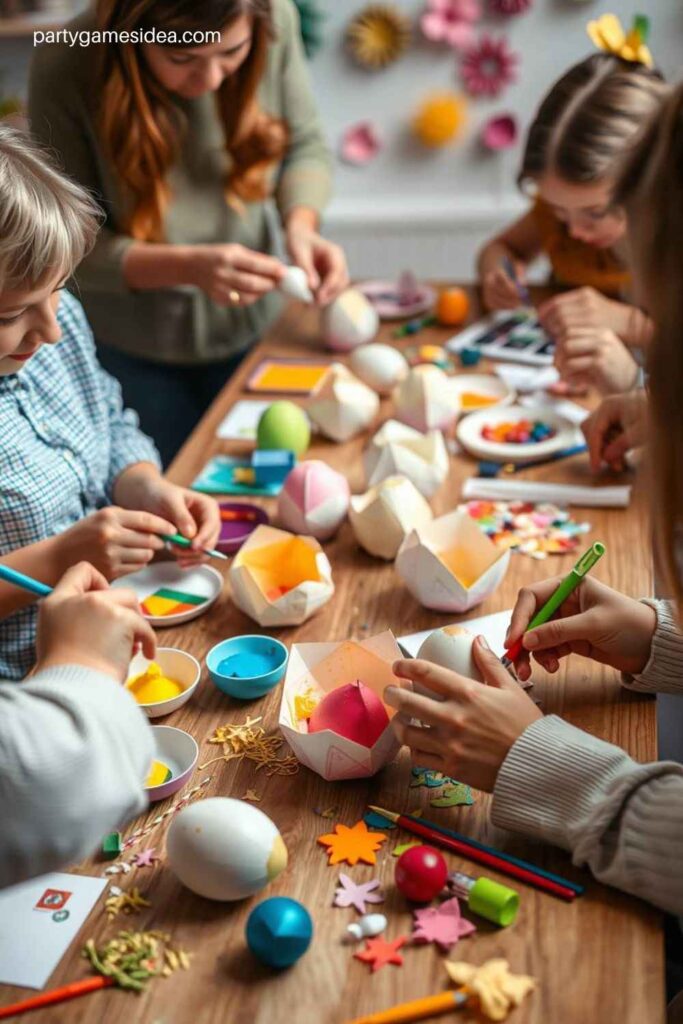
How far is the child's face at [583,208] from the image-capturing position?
1.64 m

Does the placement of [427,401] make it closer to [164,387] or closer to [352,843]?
[164,387]

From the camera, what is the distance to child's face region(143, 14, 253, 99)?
4.81 feet

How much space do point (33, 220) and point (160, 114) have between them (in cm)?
75

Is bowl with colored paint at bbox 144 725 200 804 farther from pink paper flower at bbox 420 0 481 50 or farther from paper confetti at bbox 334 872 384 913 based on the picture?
pink paper flower at bbox 420 0 481 50

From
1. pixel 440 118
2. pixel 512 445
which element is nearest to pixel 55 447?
pixel 512 445

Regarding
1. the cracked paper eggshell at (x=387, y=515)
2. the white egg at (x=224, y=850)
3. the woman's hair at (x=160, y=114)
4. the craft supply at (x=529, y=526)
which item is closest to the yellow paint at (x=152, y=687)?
the white egg at (x=224, y=850)

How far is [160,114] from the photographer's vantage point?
1610 millimetres

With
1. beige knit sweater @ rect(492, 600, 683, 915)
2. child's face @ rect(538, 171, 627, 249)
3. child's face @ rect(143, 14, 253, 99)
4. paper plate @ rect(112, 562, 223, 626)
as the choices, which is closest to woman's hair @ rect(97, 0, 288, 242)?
child's face @ rect(143, 14, 253, 99)

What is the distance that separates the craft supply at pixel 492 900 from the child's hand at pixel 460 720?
0.32ft

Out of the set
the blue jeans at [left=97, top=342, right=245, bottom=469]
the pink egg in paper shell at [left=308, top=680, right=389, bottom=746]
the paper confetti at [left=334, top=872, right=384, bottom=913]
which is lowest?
the blue jeans at [left=97, top=342, right=245, bottom=469]

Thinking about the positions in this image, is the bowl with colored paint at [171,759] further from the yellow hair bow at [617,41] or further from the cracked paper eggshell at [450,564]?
the yellow hair bow at [617,41]

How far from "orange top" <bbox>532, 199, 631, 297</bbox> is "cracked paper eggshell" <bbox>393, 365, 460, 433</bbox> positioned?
59 cm

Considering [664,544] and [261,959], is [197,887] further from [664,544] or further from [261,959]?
[664,544]

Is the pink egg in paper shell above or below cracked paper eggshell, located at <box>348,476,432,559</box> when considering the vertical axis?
above
